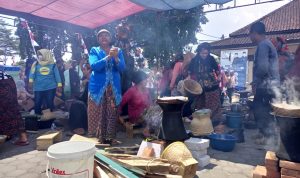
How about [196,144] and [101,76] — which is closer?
[196,144]

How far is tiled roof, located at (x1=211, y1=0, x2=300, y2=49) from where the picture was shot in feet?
62.1

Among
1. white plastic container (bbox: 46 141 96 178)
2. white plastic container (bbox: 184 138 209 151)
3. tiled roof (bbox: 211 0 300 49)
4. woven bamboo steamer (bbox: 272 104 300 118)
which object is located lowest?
white plastic container (bbox: 184 138 209 151)

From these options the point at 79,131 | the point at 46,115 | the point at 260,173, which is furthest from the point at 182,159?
the point at 46,115

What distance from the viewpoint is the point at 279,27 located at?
19703 millimetres

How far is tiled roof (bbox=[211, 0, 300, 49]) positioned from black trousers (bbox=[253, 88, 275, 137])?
15222 millimetres

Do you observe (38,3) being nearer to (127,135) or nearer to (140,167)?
(127,135)

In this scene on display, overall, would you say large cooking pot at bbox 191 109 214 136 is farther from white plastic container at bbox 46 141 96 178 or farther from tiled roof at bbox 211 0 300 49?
tiled roof at bbox 211 0 300 49

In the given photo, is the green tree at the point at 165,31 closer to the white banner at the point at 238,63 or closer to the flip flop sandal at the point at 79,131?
the white banner at the point at 238,63

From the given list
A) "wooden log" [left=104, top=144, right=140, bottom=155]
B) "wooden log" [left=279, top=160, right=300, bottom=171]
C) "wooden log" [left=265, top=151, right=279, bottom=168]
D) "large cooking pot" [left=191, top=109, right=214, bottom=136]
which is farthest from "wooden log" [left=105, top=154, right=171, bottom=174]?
"large cooking pot" [left=191, top=109, right=214, bottom=136]

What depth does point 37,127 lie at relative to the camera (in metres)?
6.68

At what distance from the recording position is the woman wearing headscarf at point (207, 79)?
6684 millimetres

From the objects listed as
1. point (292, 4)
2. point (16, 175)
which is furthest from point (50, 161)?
point (292, 4)

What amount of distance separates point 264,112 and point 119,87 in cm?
309

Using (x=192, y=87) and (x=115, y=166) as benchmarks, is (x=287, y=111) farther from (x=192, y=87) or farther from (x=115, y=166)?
(x=192, y=87)
